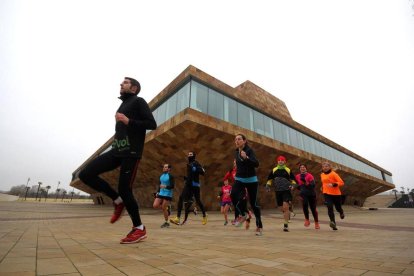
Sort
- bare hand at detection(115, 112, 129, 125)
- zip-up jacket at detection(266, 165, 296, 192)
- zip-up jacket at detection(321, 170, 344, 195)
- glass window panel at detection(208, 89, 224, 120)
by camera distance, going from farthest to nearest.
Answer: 1. glass window panel at detection(208, 89, 224, 120)
2. zip-up jacket at detection(321, 170, 344, 195)
3. zip-up jacket at detection(266, 165, 296, 192)
4. bare hand at detection(115, 112, 129, 125)

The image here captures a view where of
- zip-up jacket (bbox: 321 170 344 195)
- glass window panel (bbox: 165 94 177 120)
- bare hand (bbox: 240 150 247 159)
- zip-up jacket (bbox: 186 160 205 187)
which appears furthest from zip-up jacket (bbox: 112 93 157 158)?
glass window panel (bbox: 165 94 177 120)

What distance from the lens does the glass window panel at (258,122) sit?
17781mm

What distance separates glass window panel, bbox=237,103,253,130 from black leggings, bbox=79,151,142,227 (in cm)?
1383

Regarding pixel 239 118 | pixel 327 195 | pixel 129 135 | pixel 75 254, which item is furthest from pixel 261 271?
pixel 239 118

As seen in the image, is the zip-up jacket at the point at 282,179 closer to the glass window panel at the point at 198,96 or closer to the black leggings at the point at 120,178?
the black leggings at the point at 120,178

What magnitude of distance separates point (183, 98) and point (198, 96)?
0.94 meters

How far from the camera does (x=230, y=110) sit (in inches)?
639

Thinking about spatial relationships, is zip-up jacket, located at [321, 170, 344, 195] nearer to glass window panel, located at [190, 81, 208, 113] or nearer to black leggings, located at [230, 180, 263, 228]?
black leggings, located at [230, 180, 263, 228]

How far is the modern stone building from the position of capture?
14.3 m

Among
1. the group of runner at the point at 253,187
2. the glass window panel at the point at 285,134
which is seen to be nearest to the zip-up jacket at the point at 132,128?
the group of runner at the point at 253,187

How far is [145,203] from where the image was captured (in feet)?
75.8

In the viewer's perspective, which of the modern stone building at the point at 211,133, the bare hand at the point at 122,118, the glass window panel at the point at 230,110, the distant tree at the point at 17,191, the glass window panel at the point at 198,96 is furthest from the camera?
the distant tree at the point at 17,191

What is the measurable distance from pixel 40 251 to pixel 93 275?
43.2 inches

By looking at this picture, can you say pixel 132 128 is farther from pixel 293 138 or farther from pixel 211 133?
pixel 293 138
